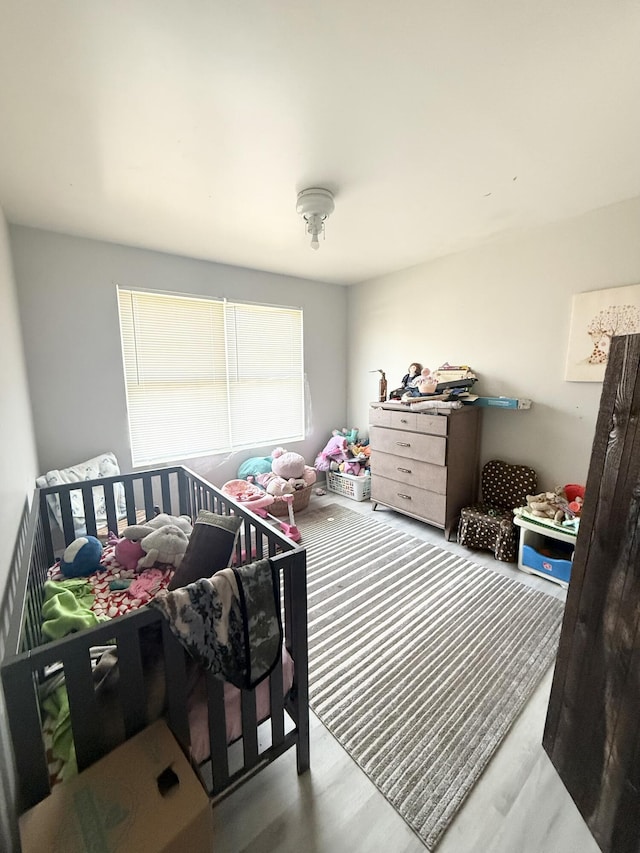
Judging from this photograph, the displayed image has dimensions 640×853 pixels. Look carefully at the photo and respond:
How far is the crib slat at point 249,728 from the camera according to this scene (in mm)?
1013

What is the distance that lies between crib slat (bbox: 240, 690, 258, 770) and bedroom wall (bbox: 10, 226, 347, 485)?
7.36 ft

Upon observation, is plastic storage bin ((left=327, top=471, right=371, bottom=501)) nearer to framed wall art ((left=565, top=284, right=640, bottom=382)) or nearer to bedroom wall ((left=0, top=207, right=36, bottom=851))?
framed wall art ((left=565, top=284, right=640, bottom=382))

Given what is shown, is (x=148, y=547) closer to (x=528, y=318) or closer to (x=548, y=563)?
(x=548, y=563)

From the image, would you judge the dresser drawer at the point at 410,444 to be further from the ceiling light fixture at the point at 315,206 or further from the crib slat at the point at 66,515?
the crib slat at the point at 66,515

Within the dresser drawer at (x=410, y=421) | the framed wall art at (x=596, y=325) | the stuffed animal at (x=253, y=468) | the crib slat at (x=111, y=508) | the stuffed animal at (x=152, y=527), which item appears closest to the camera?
the stuffed animal at (x=152, y=527)

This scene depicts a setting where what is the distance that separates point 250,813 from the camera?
1.05 metres

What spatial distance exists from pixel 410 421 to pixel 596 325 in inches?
52.9

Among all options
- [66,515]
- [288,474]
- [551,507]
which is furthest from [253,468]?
[551,507]

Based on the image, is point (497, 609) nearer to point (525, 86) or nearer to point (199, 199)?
point (525, 86)

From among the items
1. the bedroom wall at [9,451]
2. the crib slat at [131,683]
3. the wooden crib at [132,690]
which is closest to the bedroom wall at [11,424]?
the bedroom wall at [9,451]

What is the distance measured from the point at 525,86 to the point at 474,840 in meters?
2.38

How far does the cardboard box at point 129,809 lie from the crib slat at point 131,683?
0.11ft

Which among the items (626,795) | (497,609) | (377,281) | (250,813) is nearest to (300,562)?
(250,813)

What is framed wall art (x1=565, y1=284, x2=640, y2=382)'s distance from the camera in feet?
6.84
